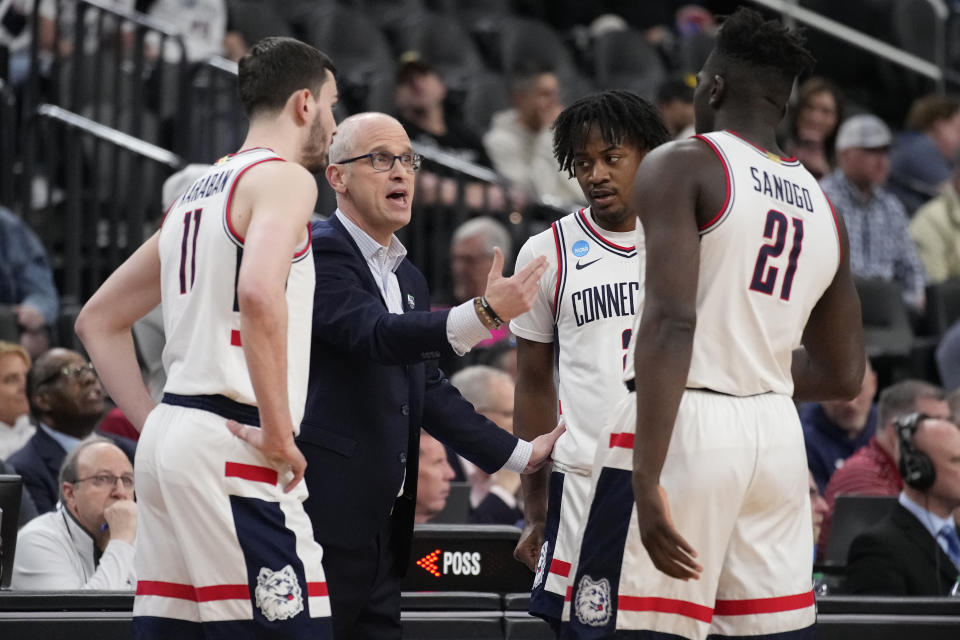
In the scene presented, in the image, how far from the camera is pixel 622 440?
351cm

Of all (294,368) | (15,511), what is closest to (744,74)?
(294,368)

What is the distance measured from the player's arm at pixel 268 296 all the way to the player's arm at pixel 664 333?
0.80 m

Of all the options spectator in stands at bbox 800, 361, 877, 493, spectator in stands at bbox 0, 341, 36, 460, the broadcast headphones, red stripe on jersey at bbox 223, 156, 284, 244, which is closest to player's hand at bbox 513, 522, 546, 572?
red stripe on jersey at bbox 223, 156, 284, 244

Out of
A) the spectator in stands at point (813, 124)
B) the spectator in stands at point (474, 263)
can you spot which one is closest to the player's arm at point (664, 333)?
the spectator in stands at point (474, 263)

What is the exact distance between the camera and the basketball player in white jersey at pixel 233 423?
354 centimetres

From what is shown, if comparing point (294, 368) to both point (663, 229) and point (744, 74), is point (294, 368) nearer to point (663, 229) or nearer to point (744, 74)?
point (663, 229)

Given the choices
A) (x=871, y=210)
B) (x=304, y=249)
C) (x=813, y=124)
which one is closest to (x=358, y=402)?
(x=304, y=249)

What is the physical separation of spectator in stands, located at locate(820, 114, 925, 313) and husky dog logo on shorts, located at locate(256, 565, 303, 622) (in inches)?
304

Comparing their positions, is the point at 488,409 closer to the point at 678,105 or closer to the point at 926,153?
the point at 678,105

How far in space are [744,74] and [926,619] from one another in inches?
86.3

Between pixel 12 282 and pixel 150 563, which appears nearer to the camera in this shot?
pixel 150 563

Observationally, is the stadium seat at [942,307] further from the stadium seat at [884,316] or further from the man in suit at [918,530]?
the man in suit at [918,530]

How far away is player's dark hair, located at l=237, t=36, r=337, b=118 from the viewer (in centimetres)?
392

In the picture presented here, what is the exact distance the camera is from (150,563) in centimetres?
369
